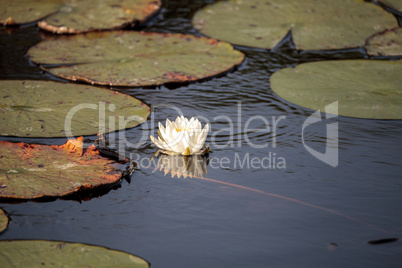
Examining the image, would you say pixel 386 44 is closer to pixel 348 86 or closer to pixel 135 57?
pixel 348 86

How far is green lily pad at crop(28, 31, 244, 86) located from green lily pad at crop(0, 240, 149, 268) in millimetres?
1958

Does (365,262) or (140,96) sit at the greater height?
(140,96)

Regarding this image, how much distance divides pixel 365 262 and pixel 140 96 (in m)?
2.27

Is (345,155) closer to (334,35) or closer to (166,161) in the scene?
(166,161)

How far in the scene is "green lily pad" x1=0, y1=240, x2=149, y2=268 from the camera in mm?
1910

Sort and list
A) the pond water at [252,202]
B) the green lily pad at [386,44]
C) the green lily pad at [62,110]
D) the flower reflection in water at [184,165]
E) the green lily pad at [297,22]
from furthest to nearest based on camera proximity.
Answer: the green lily pad at [297,22] < the green lily pad at [386,44] < the green lily pad at [62,110] < the flower reflection in water at [184,165] < the pond water at [252,202]

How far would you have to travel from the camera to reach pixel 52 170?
8.36 ft

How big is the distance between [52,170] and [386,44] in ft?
11.5

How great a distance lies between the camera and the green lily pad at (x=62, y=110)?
305cm

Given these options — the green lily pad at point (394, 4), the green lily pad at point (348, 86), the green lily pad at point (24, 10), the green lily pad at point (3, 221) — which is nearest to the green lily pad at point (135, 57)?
the green lily pad at point (348, 86)

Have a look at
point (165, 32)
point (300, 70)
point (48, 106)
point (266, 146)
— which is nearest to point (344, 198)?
point (266, 146)

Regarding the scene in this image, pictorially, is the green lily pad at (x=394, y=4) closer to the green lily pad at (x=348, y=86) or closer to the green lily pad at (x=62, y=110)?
the green lily pad at (x=348, y=86)

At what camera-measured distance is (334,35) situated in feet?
15.1

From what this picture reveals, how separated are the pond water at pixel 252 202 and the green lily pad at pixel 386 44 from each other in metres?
1.33
